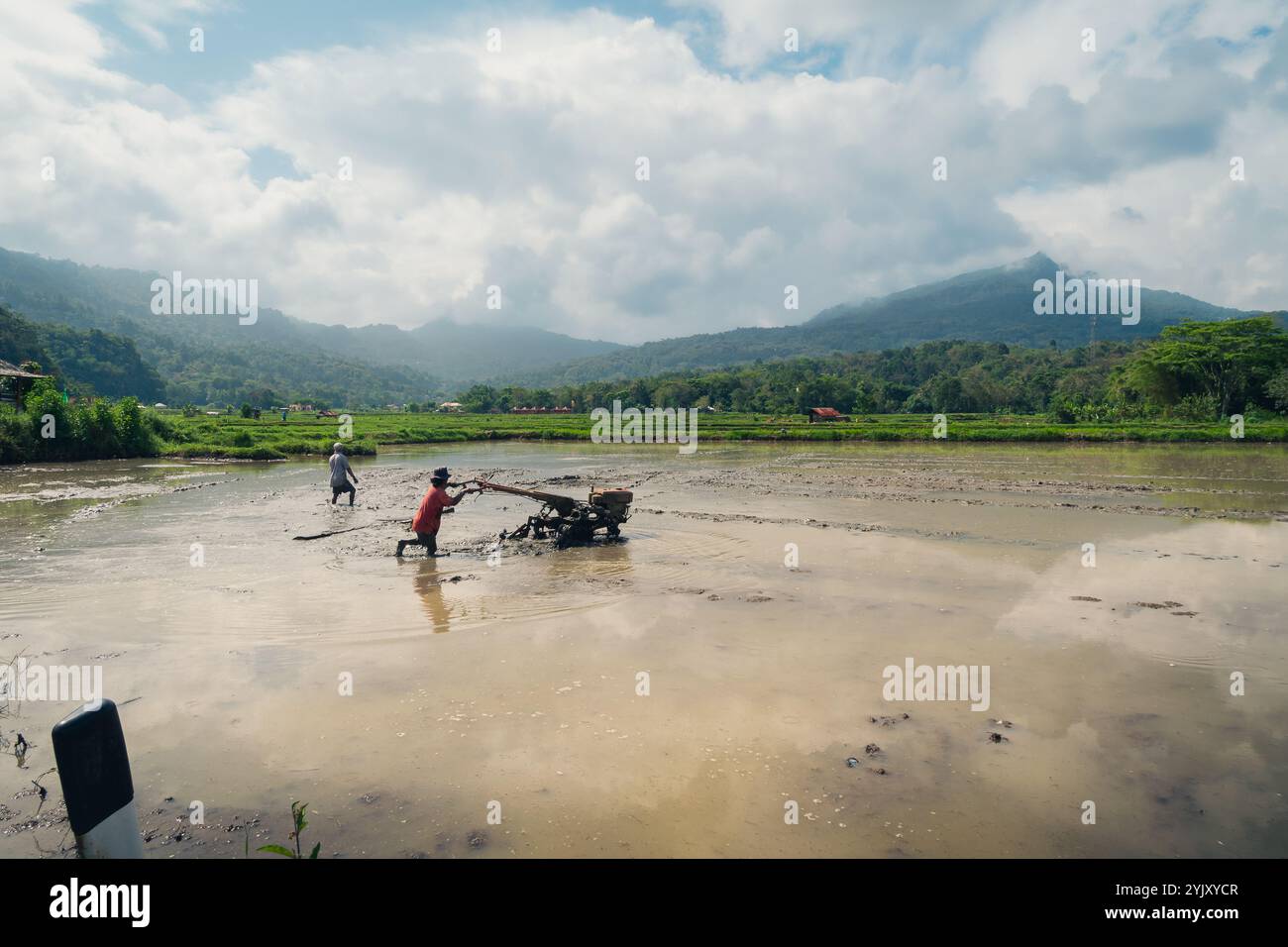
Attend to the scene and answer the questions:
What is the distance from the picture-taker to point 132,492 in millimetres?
21750

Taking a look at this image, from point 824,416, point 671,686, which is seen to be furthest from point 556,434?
point 671,686

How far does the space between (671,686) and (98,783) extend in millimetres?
5183

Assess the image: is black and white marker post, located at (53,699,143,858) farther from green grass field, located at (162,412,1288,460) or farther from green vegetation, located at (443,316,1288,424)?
green vegetation, located at (443,316,1288,424)

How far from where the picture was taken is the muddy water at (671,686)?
4.72m

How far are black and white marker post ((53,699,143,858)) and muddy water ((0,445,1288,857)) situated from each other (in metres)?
2.38

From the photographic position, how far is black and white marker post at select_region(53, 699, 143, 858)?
218cm

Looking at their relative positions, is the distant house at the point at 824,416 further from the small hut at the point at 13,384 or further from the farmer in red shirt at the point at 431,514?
the farmer in red shirt at the point at 431,514

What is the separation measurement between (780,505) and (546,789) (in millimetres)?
15135

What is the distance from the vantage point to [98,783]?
2.32 metres
